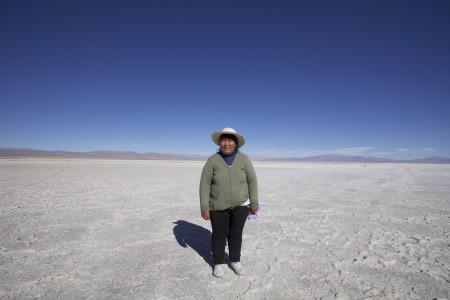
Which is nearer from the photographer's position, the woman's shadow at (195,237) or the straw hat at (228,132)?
the straw hat at (228,132)

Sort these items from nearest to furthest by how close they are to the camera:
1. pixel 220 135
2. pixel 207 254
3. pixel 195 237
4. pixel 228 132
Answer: pixel 228 132
pixel 220 135
pixel 207 254
pixel 195 237

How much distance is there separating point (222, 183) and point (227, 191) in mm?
109

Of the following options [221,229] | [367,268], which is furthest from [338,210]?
[221,229]

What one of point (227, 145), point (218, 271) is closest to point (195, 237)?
point (218, 271)

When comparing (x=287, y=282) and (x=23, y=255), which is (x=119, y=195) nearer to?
(x=23, y=255)

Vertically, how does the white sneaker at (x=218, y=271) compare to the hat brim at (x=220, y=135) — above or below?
below

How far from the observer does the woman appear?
3.07 meters

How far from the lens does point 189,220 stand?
6.05 m

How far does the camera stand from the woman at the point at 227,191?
3074 millimetres

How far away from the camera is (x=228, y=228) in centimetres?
327

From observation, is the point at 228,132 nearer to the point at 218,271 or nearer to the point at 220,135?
the point at 220,135

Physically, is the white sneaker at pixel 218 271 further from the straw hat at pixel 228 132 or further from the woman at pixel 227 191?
the straw hat at pixel 228 132

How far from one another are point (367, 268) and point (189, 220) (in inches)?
147

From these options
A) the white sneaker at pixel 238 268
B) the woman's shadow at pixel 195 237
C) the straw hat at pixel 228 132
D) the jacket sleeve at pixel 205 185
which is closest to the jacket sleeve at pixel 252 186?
the straw hat at pixel 228 132
